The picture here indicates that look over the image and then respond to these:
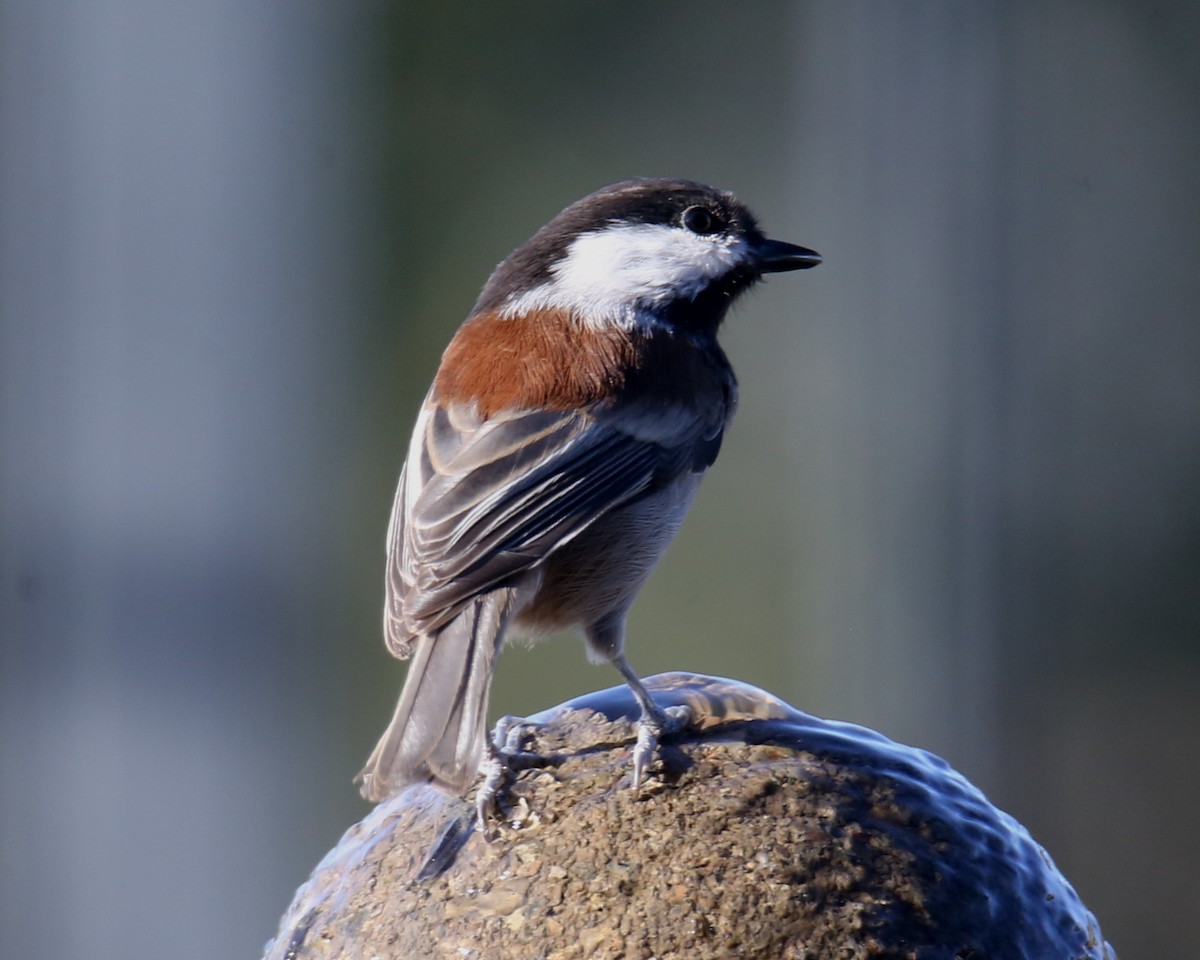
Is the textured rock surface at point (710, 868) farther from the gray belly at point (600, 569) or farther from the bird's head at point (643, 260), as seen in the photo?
the bird's head at point (643, 260)

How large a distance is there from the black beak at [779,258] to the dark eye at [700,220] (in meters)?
0.10

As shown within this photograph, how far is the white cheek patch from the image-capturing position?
241cm

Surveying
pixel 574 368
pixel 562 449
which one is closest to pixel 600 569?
pixel 562 449

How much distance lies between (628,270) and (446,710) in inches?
39.7

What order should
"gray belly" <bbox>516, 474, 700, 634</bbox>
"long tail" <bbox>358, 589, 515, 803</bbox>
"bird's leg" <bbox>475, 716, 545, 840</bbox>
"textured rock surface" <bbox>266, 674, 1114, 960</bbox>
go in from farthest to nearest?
"gray belly" <bbox>516, 474, 700, 634</bbox> < "long tail" <bbox>358, 589, 515, 803</bbox> < "bird's leg" <bbox>475, 716, 545, 840</bbox> < "textured rock surface" <bbox>266, 674, 1114, 960</bbox>

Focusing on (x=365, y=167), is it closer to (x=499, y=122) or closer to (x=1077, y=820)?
(x=499, y=122)

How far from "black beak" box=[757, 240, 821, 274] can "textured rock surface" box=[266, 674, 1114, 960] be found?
114 centimetres

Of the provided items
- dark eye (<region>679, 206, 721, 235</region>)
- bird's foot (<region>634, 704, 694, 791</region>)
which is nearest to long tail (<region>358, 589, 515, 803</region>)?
bird's foot (<region>634, 704, 694, 791</region>)

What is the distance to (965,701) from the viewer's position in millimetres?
4758

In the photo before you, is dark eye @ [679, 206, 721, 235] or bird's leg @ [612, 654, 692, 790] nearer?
bird's leg @ [612, 654, 692, 790]

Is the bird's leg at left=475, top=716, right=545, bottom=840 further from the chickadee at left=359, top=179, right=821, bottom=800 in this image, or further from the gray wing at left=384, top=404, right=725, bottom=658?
the gray wing at left=384, top=404, right=725, bottom=658

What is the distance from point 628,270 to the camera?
96.4 inches

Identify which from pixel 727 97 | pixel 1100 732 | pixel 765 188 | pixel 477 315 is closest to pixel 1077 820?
pixel 1100 732

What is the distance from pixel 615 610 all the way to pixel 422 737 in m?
0.57
